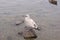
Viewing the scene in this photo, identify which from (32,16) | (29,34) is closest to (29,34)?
(29,34)

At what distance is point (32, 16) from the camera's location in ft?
9.50

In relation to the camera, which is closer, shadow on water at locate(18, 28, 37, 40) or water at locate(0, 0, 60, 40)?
shadow on water at locate(18, 28, 37, 40)

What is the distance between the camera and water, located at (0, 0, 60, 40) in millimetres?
2422

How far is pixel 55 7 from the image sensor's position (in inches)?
126

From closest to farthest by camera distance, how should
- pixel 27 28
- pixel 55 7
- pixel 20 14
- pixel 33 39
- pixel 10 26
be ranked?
1. pixel 33 39
2. pixel 27 28
3. pixel 10 26
4. pixel 20 14
5. pixel 55 7

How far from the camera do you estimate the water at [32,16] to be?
2.42 m

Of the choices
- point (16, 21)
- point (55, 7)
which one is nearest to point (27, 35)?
point (16, 21)

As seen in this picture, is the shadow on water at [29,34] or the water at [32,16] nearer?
the shadow on water at [29,34]

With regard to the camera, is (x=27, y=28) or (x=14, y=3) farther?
(x=14, y=3)

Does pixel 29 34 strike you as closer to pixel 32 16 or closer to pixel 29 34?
pixel 29 34

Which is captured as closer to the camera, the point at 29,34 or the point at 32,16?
the point at 29,34

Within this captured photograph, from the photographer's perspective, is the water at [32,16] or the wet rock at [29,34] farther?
the water at [32,16]

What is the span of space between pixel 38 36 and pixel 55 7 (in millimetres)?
1008

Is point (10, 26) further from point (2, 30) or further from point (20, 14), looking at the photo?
point (20, 14)
